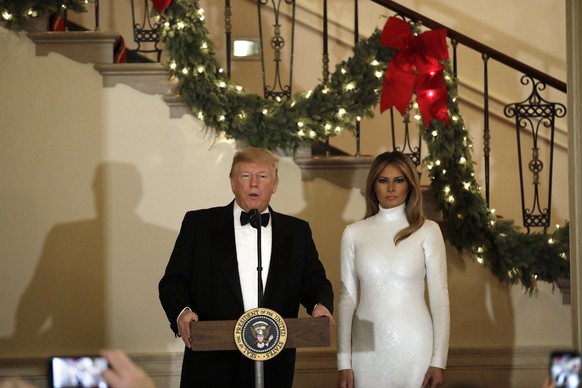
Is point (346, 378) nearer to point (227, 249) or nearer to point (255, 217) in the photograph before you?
point (227, 249)

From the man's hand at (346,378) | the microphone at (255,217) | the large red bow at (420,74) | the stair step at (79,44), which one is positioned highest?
the stair step at (79,44)

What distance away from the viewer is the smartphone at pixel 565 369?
6.18 ft

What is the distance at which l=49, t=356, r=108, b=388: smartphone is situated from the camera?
1860mm

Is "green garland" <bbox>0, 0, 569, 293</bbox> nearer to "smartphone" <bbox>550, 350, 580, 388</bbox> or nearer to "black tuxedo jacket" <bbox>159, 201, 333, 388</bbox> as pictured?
"black tuxedo jacket" <bbox>159, 201, 333, 388</bbox>

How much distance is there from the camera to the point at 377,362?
390cm

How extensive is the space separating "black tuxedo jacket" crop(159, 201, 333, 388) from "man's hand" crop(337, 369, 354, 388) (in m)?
0.26

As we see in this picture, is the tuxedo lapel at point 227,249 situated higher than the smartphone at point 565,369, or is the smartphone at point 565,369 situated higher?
the tuxedo lapel at point 227,249

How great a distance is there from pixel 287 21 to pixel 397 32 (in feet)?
6.33

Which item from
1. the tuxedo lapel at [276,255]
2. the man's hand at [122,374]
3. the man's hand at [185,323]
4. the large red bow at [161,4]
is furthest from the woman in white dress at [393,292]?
the man's hand at [122,374]

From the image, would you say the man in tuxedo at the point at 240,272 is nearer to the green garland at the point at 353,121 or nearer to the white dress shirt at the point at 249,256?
the white dress shirt at the point at 249,256

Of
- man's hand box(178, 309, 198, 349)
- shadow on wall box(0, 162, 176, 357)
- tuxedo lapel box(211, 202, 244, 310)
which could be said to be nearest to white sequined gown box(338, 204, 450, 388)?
tuxedo lapel box(211, 202, 244, 310)

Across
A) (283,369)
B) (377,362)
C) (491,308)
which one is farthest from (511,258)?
(283,369)

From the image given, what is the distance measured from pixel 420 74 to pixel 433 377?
2053 millimetres

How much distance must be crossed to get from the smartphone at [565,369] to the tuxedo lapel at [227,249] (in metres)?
1.86
